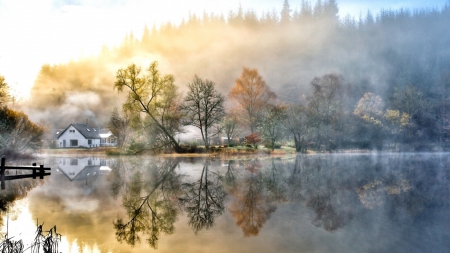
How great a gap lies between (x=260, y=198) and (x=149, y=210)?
4.46 m

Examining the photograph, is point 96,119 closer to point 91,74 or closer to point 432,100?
point 91,74

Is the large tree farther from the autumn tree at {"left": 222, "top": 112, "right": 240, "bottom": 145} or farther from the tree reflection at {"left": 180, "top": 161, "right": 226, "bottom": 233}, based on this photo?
the tree reflection at {"left": 180, "top": 161, "right": 226, "bottom": 233}

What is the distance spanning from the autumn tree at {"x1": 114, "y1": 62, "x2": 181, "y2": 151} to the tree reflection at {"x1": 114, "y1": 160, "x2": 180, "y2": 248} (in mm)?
23880

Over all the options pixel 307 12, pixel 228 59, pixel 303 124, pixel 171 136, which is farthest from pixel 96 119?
pixel 307 12

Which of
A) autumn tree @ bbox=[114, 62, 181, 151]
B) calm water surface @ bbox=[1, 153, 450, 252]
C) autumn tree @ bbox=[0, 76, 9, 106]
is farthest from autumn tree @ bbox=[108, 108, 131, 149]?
calm water surface @ bbox=[1, 153, 450, 252]

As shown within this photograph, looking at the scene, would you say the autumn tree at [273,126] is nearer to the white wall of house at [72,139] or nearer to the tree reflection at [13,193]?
the tree reflection at [13,193]

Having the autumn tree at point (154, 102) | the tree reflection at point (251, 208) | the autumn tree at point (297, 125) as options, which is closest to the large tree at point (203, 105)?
the autumn tree at point (154, 102)

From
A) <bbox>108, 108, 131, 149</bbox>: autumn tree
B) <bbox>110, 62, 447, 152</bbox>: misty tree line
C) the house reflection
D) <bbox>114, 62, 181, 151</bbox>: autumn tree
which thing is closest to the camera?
the house reflection

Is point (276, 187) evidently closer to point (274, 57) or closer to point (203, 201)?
point (203, 201)

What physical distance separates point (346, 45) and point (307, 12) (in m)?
14.8

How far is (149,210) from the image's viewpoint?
12211mm

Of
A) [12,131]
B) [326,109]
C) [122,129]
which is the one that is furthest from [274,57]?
[12,131]

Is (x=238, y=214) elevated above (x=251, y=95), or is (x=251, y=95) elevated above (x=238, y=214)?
(x=251, y=95)

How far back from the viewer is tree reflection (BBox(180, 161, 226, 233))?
10.9 metres
